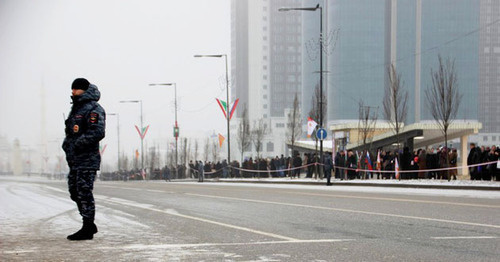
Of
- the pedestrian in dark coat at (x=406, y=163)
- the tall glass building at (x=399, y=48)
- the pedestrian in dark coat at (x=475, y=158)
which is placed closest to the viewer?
the pedestrian in dark coat at (x=475, y=158)

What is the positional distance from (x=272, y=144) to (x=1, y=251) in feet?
629

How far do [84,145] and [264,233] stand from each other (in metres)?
2.68

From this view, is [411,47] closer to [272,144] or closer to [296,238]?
[272,144]

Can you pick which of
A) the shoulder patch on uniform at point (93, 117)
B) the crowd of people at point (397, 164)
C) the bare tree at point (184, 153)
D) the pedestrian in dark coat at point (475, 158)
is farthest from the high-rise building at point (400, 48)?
the shoulder patch on uniform at point (93, 117)

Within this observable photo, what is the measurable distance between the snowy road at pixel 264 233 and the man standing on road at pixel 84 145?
445mm

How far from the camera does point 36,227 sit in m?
9.91

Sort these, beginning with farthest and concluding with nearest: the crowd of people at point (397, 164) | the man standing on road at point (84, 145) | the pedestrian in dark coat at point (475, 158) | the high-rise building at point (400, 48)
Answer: the high-rise building at point (400, 48)
the pedestrian in dark coat at point (475, 158)
the crowd of people at point (397, 164)
the man standing on road at point (84, 145)

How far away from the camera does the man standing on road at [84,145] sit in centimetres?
801

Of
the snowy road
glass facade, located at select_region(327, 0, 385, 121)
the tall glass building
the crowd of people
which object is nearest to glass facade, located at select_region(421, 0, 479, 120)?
the tall glass building

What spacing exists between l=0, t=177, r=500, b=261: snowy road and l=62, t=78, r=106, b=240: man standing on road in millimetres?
445

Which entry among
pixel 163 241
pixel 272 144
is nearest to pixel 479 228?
pixel 163 241

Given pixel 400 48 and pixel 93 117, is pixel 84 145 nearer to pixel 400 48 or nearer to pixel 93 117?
pixel 93 117

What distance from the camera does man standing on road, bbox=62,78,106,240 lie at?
801cm

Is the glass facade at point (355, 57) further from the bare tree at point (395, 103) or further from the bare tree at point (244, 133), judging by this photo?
the bare tree at point (395, 103)
